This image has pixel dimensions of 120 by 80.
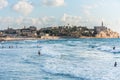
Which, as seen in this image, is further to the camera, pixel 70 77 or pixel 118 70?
pixel 118 70

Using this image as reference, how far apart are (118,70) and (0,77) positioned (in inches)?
478

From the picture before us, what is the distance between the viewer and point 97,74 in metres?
33.0

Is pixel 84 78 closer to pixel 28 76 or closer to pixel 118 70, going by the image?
pixel 28 76

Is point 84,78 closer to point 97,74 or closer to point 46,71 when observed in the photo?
point 97,74

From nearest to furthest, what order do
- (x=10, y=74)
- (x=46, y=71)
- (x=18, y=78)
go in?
(x=18, y=78) → (x=10, y=74) → (x=46, y=71)

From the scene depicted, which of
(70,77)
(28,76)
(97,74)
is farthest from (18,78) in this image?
(97,74)

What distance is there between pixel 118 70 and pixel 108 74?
369cm

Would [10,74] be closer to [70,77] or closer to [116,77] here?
[70,77]

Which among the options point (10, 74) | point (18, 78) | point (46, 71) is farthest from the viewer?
point (46, 71)

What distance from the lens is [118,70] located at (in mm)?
36594

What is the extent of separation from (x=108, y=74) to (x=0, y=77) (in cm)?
953

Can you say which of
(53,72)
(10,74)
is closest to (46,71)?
(53,72)

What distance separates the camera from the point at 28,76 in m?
31.3

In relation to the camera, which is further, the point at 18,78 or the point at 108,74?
the point at 108,74
